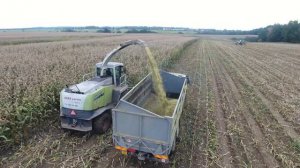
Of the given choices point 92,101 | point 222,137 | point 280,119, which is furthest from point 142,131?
point 280,119

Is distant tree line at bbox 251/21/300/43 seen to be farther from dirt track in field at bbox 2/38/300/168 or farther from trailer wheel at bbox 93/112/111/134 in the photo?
trailer wheel at bbox 93/112/111/134

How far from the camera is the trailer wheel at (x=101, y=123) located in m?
6.61

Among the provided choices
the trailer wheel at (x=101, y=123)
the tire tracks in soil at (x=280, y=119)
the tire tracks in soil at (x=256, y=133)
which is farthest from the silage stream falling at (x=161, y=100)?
the tire tracks in soil at (x=280, y=119)

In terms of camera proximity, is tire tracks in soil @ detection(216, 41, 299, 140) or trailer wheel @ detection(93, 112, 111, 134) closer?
trailer wheel @ detection(93, 112, 111, 134)

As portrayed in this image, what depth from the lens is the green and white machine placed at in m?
6.20

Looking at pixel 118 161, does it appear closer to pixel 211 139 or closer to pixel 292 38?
pixel 211 139

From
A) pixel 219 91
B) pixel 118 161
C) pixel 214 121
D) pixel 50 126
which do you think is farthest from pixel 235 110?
pixel 50 126

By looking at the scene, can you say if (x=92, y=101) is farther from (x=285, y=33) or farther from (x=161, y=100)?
(x=285, y=33)

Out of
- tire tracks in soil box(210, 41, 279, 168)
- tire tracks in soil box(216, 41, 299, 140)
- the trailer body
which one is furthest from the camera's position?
tire tracks in soil box(216, 41, 299, 140)

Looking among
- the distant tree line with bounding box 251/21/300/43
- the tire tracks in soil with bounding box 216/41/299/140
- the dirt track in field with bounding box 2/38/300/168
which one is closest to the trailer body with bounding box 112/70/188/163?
the dirt track in field with bounding box 2/38/300/168

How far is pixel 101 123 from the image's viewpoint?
6664 millimetres

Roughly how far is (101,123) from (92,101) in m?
0.79

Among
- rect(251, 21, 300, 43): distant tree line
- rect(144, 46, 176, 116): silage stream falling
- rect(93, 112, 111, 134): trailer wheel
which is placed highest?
rect(251, 21, 300, 43): distant tree line

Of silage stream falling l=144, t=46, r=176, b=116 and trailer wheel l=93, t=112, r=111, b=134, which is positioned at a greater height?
silage stream falling l=144, t=46, r=176, b=116
